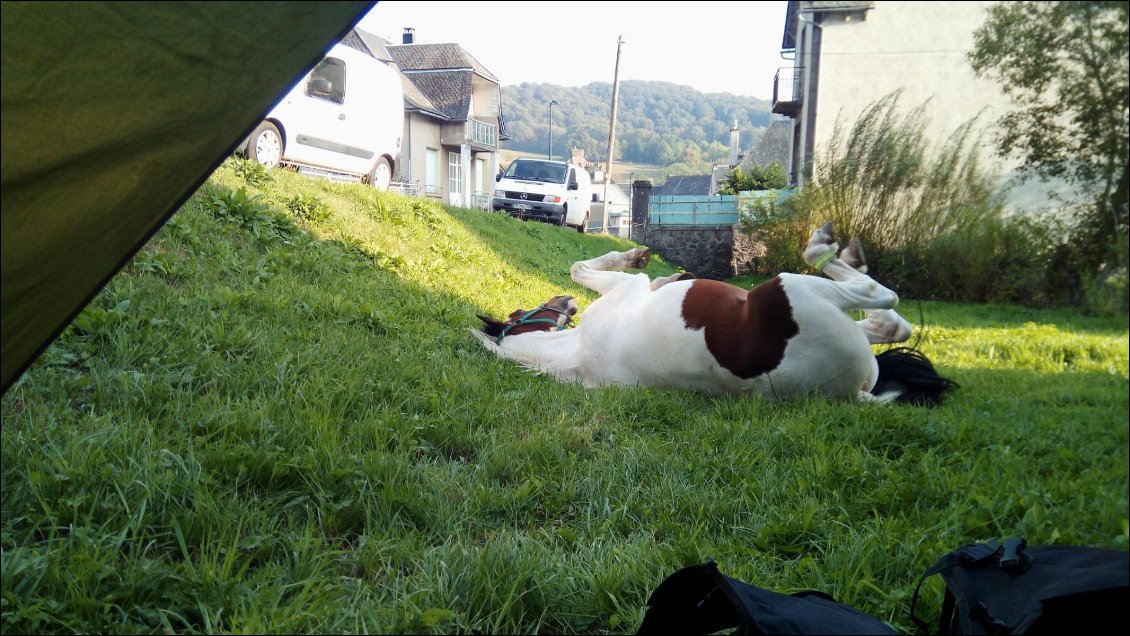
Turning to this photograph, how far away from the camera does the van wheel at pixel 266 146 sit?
880 centimetres

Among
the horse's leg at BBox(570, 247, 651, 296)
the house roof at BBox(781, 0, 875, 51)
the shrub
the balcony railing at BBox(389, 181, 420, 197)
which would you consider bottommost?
the horse's leg at BBox(570, 247, 651, 296)

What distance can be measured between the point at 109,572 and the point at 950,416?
237 cm

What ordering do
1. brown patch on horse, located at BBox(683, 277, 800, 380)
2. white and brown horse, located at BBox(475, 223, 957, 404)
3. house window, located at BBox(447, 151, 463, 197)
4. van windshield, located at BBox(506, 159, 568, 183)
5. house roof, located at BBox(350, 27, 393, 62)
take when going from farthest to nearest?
house roof, located at BBox(350, 27, 393, 62)
van windshield, located at BBox(506, 159, 568, 183)
house window, located at BBox(447, 151, 463, 197)
brown patch on horse, located at BBox(683, 277, 800, 380)
white and brown horse, located at BBox(475, 223, 957, 404)

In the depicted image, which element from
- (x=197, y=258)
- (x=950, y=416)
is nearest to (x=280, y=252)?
(x=197, y=258)

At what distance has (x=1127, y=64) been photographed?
102 centimetres

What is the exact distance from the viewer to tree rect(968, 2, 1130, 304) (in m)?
1.05

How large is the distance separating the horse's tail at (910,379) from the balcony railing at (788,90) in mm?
1117

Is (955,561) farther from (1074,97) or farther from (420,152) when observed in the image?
(420,152)

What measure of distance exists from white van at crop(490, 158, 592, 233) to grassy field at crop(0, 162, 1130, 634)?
14632 mm

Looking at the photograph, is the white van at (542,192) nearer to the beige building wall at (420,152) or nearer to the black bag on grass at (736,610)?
the beige building wall at (420,152)

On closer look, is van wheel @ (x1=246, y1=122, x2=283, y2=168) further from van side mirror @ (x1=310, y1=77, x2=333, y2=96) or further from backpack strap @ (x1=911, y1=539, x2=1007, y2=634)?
backpack strap @ (x1=911, y1=539, x2=1007, y2=634)

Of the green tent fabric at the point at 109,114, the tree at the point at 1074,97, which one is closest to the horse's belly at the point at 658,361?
the tree at the point at 1074,97

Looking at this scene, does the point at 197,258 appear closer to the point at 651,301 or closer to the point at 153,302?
the point at 153,302

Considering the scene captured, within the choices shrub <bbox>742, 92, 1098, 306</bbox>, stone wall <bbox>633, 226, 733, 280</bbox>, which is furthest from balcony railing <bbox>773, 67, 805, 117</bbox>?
stone wall <bbox>633, 226, 733, 280</bbox>
